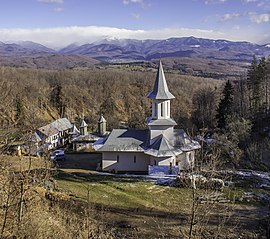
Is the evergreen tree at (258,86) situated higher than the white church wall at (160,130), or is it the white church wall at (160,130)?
the evergreen tree at (258,86)

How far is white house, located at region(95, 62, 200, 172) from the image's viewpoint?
26031mm

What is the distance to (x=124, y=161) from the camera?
26422mm

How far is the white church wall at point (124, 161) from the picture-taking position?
1037 inches

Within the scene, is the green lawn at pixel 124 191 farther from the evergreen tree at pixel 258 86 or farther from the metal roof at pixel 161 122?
the evergreen tree at pixel 258 86

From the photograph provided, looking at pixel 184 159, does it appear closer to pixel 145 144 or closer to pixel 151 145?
pixel 151 145

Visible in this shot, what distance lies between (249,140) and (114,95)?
186ft

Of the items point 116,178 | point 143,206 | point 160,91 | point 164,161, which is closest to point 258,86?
point 160,91

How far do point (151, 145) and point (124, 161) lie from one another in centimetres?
260

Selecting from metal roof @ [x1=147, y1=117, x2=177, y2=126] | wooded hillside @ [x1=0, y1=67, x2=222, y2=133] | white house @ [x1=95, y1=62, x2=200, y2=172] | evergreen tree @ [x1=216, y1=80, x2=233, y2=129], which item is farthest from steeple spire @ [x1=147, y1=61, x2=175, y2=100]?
wooded hillside @ [x1=0, y1=67, x2=222, y2=133]

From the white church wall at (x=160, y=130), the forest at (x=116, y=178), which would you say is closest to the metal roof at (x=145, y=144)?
the white church wall at (x=160, y=130)

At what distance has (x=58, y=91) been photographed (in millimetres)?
84125

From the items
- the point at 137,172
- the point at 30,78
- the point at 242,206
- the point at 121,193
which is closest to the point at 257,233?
the point at 242,206

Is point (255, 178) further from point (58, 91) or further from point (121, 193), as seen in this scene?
point (58, 91)

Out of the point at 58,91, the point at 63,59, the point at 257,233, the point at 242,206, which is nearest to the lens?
the point at 257,233
